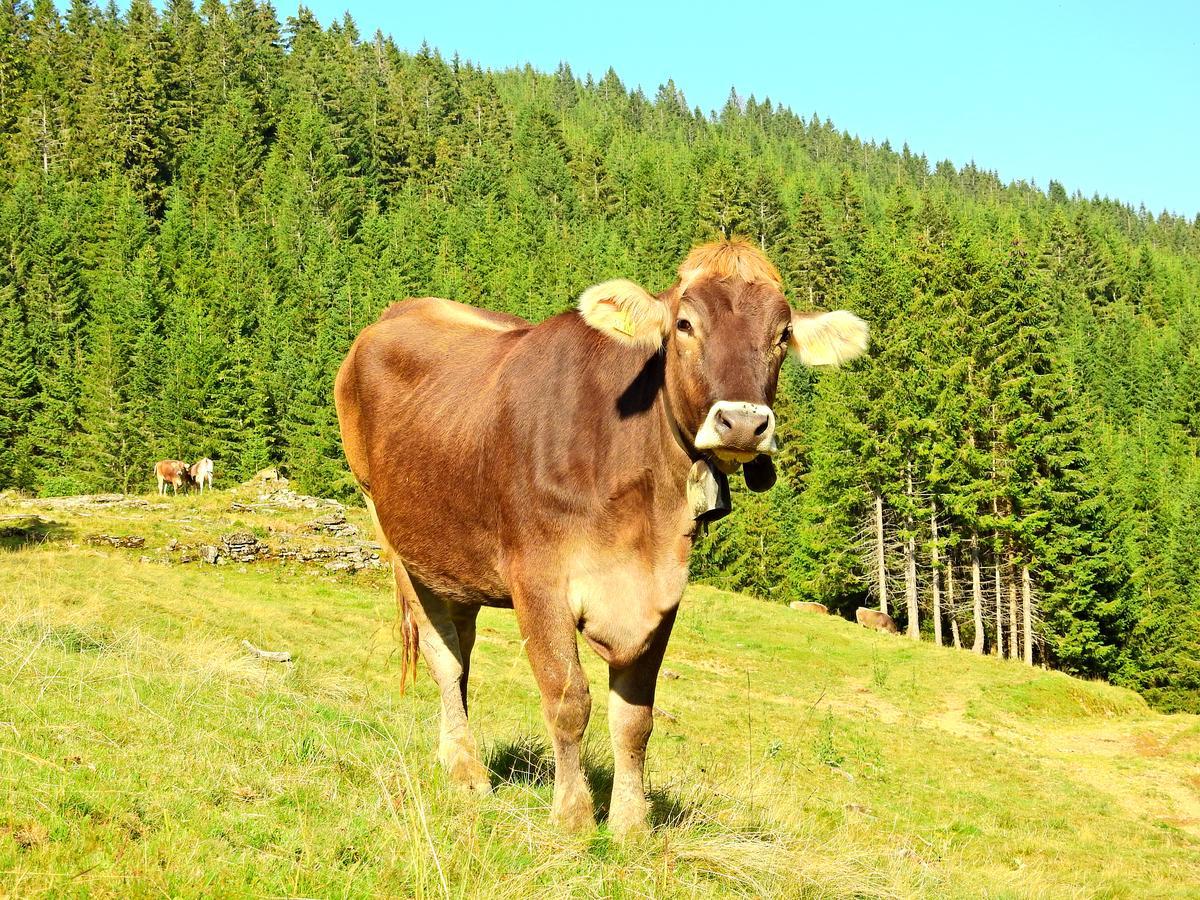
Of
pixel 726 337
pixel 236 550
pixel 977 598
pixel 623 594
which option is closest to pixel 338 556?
pixel 236 550

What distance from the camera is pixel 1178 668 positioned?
5484 cm

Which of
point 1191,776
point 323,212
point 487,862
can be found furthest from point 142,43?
point 487,862

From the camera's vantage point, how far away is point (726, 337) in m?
4.36

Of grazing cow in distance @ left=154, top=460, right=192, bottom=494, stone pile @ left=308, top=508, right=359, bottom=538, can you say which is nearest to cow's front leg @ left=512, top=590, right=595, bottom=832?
stone pile @ left=308, top=508, right=359, bottom=538

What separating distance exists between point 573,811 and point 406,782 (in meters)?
0.85

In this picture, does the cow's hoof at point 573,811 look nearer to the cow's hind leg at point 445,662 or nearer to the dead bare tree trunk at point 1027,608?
the cow's hind leg at point 445,662

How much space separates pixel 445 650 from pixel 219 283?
80.4 metres

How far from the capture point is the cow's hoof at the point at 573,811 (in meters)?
4.86

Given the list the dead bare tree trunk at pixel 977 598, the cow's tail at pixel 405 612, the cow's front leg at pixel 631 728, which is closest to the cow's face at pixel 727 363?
the cow's front leg at pixel 631 728

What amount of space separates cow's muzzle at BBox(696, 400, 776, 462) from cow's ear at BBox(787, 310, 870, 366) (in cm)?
77

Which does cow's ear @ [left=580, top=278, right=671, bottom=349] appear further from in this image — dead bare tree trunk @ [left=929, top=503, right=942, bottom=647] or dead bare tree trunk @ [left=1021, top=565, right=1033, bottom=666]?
dead bare tree trunk @ [left=929, top=503, right=942, bottom=647]

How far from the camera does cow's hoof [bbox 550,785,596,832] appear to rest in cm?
486

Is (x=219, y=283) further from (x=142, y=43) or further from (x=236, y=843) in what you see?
(x=236, y=843)

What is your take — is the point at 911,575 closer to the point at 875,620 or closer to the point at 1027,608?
the point at 875,620
